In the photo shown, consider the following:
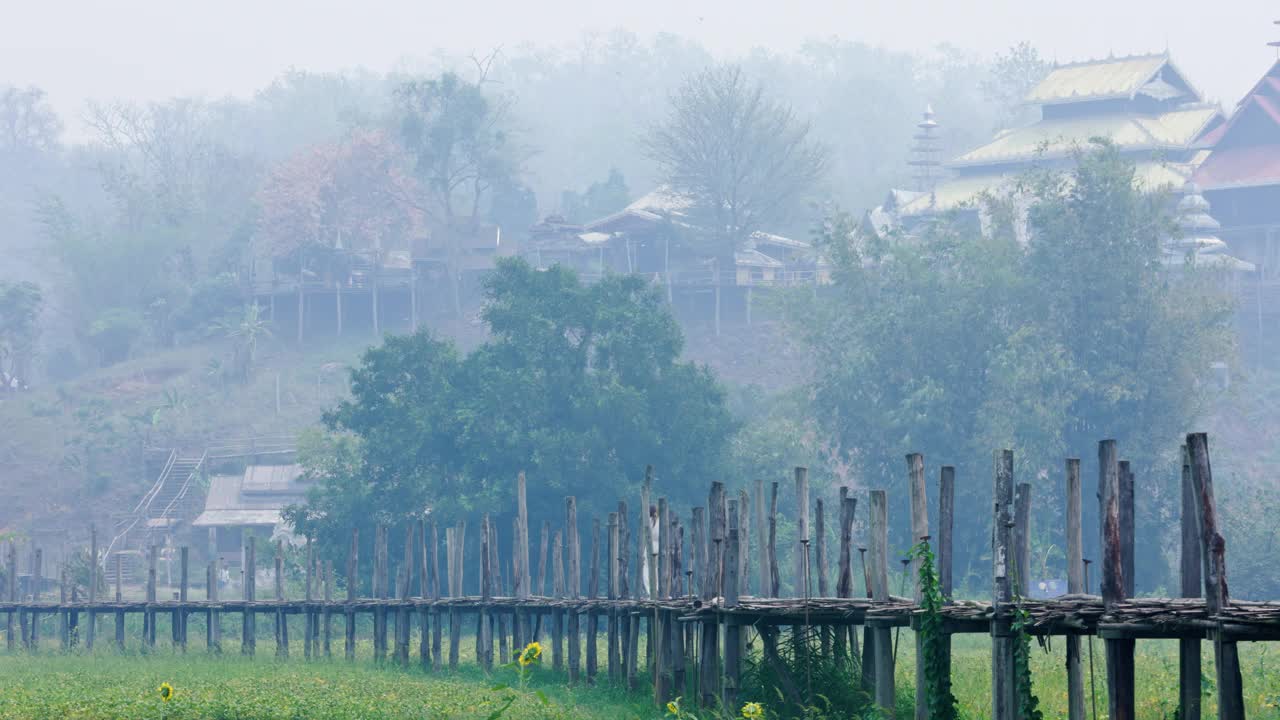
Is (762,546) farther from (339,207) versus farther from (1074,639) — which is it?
(339,207)

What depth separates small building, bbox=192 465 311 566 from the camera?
57.8 m

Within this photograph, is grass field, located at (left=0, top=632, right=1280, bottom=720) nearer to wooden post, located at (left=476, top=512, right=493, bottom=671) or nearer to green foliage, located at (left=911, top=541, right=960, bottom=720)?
wooden post, located at (left=476, top=512, right=493, bottom=671)

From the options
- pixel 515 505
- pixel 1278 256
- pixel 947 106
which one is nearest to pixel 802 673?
pixel 515 505

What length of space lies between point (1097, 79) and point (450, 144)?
26.1 meters

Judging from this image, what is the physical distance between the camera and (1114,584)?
1118 centimetres

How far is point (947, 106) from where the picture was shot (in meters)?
108

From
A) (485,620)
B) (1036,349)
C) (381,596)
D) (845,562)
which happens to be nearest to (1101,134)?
(1036,349)

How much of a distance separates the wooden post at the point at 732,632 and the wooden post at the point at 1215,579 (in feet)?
28.8

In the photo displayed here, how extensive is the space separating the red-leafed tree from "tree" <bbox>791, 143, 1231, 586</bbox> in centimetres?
2731

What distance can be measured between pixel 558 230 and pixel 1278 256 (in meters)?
26.6

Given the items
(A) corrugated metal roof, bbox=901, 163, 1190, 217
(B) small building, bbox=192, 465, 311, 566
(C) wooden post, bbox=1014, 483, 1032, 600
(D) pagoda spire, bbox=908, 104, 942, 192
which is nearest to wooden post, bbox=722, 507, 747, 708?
(C) wooden post, bbox=1014, 483, 1032, 600

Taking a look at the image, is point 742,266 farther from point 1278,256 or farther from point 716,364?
point 1278,256

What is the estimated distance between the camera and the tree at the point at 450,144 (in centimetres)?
7525

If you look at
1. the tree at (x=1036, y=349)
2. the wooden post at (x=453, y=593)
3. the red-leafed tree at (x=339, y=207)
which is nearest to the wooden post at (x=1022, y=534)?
the wooden post at (x=453, y=593)
